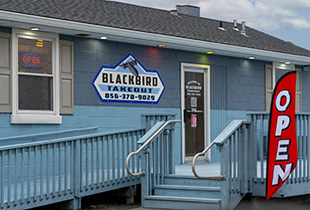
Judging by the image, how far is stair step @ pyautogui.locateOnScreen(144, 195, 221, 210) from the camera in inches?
328

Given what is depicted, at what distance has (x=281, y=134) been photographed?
822 cm

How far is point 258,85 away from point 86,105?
5.20 metres

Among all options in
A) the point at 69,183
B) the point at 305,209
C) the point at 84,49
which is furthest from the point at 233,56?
the point at 69,183

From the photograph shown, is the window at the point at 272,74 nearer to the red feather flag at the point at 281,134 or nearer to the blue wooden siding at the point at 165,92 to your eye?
the blue wooden siding at the point at 165,92

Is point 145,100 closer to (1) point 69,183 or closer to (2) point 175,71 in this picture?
(2) point 175,71

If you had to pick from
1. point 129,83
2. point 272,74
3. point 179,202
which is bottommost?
point 179,202

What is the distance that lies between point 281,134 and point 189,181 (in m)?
1.76

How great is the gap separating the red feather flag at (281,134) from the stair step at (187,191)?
0.83 m

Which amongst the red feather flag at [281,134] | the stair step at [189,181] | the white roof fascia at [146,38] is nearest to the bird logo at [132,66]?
the white roof fascia at [146,38]

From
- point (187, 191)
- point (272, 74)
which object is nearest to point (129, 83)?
point (187, 191)

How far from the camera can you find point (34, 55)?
9.87 meters

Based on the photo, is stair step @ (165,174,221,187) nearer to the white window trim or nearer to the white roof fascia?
the white window trim

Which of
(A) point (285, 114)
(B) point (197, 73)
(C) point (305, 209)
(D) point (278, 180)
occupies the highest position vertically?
(B) point (197, 73)

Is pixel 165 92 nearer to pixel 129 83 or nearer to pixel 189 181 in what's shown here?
pixel 129 83
